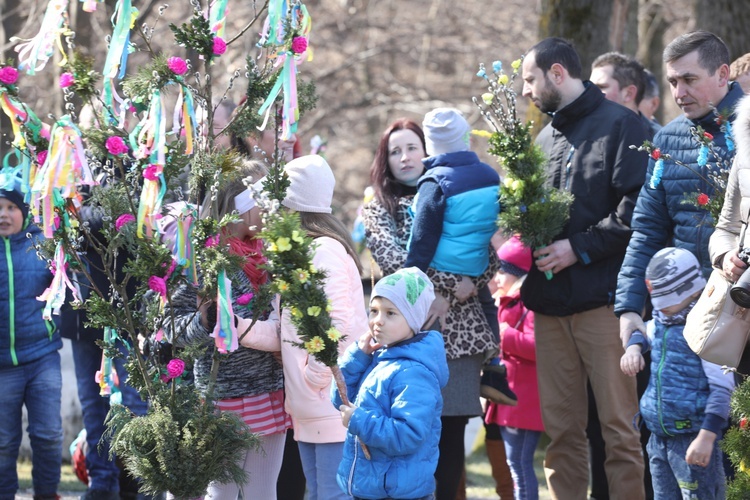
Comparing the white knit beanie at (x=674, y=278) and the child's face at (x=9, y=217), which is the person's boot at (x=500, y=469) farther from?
the child's face at (x=9, y=217)

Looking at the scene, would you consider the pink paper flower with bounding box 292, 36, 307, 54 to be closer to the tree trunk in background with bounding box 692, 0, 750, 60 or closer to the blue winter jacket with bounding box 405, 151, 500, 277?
the blue winter jacket with bounding box 405, 151, 500, 277

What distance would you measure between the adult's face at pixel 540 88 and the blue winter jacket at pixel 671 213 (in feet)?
2.33

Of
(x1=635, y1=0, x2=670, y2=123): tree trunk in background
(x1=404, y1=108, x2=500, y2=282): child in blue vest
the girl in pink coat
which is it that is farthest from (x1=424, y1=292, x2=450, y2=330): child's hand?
(x1=635, y1=0, x2=670, y2=123): tree trunk in background

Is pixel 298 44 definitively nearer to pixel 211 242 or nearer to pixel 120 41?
pixel 120 41

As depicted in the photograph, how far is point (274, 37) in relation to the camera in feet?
14.3

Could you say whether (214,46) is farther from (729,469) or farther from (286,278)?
(729,469)

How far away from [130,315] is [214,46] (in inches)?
44.5

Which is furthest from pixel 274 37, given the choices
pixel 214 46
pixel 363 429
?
pixel 363 429

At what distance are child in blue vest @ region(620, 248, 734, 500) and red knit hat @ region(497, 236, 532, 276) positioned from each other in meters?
1.19

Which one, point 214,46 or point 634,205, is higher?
point 214,46

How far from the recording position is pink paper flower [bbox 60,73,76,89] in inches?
162

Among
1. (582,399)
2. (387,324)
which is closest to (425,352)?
(387,324)

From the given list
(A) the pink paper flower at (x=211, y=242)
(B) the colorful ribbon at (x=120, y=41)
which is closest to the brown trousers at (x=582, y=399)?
(A) the pink paper flower at (x=211, y=242)

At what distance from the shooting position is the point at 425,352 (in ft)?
14.4
